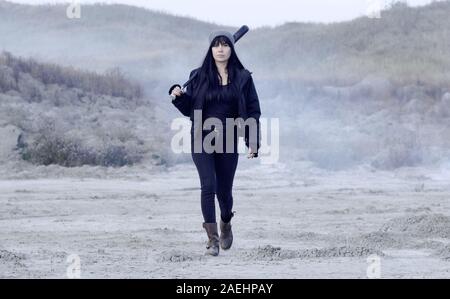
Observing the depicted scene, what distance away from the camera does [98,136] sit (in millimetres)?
19109

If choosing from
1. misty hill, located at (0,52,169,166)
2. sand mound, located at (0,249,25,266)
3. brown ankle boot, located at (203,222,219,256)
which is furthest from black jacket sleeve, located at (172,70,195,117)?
misty hill, located at (0,52,169,166)

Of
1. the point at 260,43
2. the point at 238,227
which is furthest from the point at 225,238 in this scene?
the point at 260,43

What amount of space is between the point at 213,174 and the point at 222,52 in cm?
92

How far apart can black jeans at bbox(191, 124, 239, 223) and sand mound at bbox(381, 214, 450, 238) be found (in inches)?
86.9

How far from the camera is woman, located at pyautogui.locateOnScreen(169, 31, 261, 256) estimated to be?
308 inches

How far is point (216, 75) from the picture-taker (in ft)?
26.0

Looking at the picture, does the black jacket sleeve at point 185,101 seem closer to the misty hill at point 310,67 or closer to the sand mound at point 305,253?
the sand mound at point 305,253

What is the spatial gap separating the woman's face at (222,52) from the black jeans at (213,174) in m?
0.56

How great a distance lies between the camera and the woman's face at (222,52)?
26.0 ft

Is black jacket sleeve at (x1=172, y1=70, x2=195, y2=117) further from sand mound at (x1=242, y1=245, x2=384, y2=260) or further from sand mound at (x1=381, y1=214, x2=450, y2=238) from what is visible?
sand mound at (x1=381, y1=214, x2=450, y2=238)

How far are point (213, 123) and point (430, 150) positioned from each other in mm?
12012

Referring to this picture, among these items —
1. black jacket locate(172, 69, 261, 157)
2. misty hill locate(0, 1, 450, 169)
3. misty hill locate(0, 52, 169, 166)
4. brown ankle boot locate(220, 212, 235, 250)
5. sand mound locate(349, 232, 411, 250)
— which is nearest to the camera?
black jacket locate(172, 69, 261, 157)
